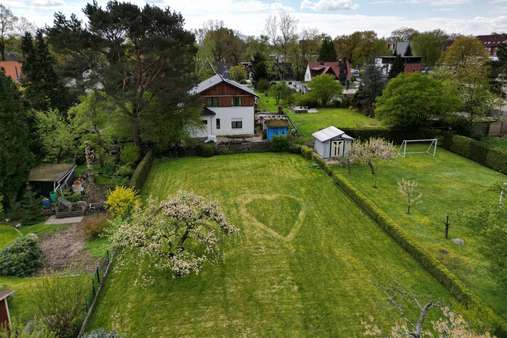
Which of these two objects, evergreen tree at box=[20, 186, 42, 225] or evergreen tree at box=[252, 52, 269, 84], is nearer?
evergreen tree at box=[20, 186, 42, 225]

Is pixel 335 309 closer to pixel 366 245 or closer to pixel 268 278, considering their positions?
pixel 268 278

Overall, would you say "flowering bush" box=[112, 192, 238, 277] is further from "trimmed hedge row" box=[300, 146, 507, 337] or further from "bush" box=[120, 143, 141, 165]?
"bush" box=[120, 143, 141, 165]

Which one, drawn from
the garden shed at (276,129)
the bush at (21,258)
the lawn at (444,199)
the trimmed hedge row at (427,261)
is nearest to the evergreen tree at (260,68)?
the garden shed at (276,129)

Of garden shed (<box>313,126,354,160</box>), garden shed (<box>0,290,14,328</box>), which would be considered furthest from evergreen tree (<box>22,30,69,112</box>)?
garden shed (<box>313,126,354,160</box>)

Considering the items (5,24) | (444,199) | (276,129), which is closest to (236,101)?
(276,129)

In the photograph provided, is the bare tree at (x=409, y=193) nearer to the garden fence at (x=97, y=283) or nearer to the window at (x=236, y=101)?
the garden fence at (x=97, y=283)

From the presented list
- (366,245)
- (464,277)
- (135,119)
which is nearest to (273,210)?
(366,245)

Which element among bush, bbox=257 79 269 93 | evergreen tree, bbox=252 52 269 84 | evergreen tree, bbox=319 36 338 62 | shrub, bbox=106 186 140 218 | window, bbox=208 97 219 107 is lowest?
shrub, bbox=106 186 140 218
